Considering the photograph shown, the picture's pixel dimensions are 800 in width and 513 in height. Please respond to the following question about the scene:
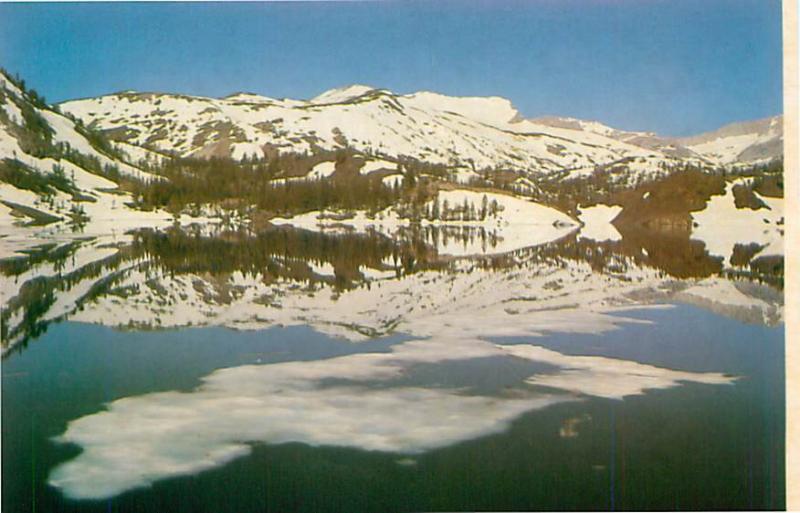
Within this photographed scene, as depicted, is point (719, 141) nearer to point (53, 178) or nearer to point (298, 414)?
point (298, 414)

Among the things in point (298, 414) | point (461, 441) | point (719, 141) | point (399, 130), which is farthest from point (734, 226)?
point (298, 414)

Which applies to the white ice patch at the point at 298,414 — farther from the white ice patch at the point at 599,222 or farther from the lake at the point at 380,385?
the white ice patch at the point at 599,222

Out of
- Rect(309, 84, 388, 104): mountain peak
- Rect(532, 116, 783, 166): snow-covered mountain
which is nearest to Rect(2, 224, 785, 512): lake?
Rect(532, 116, 783, 166): snow-covered mountain

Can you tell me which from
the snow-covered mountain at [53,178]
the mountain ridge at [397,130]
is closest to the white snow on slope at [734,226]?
the mountain ridge at [397,130]

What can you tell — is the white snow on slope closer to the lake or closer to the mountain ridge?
the lake

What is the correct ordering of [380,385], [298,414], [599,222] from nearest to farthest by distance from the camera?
[298,414] < [380,385] < [599,222]
